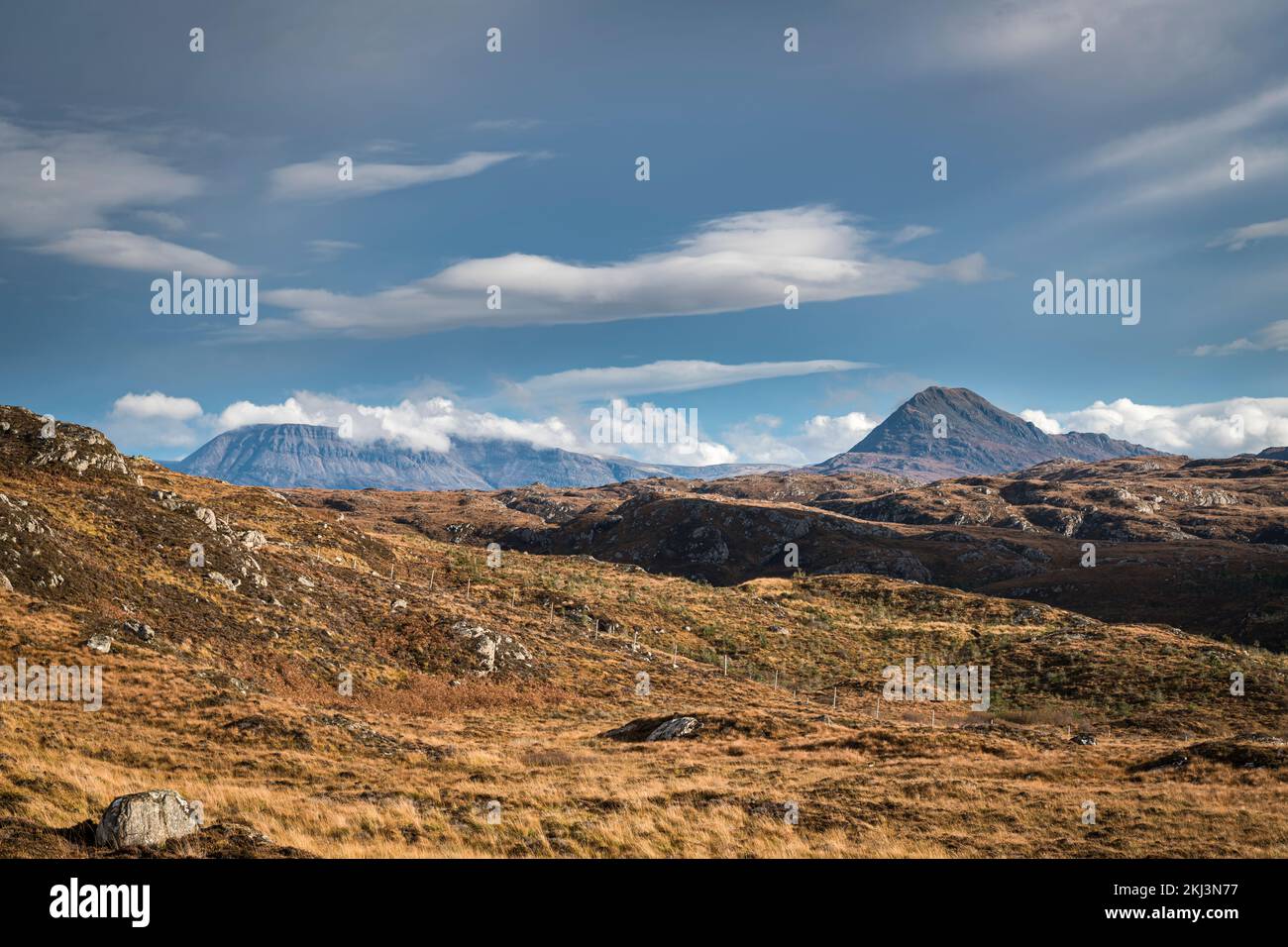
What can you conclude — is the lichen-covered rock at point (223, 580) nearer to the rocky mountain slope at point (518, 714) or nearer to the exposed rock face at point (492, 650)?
the rocky mountain slope at point (518, 714)

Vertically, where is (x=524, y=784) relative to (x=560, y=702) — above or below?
above

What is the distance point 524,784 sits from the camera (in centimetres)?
2667

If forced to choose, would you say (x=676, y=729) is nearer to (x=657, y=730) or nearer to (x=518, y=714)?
(x=657, y=730)

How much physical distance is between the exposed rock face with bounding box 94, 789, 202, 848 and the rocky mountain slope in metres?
0.44

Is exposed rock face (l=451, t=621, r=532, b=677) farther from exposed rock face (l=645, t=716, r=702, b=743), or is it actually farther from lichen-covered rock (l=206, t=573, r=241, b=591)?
exposed rock face (l=645, t=716, r=702, b=743)

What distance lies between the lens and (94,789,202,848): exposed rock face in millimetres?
14539

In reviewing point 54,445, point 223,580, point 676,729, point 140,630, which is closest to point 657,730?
point 676,729

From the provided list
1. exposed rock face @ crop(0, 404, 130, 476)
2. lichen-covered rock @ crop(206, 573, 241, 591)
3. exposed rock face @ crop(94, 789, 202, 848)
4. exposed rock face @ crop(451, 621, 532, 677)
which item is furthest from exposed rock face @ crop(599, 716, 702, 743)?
exposed rock face @ crop(0, 404, 130, 476)

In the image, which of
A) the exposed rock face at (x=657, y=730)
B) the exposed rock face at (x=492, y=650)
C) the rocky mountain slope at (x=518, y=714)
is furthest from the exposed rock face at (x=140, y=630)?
the exposed rock face at (x=657, y=730)

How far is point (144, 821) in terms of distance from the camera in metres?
15.0

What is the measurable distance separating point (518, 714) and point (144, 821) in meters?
32.9

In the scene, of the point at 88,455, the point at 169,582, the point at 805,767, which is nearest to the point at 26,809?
the point at 805,767

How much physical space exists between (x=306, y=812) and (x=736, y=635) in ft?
210
